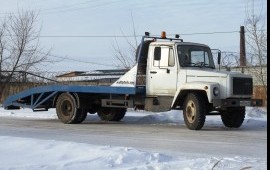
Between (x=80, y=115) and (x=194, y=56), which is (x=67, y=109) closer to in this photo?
(x=80, y=115)

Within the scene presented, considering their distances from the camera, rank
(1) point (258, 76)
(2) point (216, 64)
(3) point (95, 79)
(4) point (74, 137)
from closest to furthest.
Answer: (4) point (74, 137) → (2) point (216, 64) → (3) point (95, 79) → (1) point (258, 76)

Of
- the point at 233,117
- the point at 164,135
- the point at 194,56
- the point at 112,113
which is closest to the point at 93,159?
the point at 164,135

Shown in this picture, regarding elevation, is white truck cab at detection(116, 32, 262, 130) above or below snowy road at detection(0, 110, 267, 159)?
above

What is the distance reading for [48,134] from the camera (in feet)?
46.4

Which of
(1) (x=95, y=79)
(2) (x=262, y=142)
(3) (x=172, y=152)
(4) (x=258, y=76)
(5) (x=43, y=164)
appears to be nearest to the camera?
(5) (x=43, y=164)

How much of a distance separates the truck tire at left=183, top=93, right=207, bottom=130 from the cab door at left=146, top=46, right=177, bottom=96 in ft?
2.41

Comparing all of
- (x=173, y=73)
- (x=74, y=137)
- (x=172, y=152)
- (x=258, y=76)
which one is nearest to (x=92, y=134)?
(x=74, y=137)

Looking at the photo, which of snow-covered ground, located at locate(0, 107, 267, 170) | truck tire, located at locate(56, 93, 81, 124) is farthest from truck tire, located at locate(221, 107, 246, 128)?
snow-covered ground, located at locate(0, 107, 267, 170)

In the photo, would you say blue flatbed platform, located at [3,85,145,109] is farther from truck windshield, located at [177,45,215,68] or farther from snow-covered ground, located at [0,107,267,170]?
snow-covered ground, located at [0,107,267,170]

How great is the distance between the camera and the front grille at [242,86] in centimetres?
1488

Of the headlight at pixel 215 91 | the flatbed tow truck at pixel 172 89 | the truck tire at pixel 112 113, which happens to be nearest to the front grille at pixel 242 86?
the flatbed tow truck at pixel 172 89

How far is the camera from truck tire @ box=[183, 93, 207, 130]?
14781 millimetres

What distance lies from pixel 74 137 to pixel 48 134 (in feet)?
3.30

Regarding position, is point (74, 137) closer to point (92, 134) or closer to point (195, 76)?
point (92, 134)
